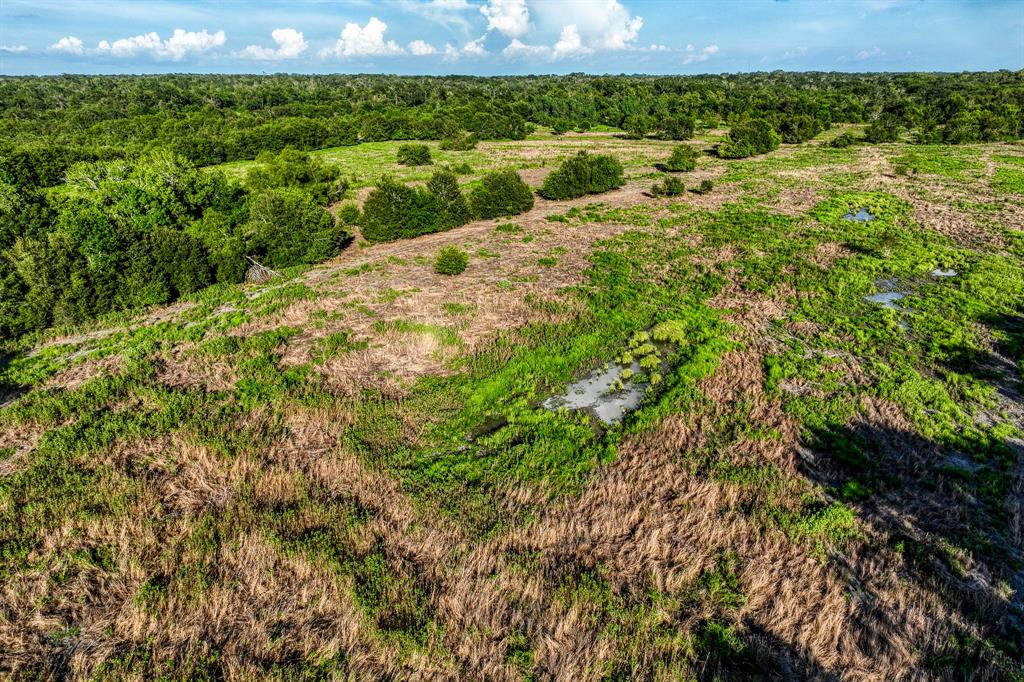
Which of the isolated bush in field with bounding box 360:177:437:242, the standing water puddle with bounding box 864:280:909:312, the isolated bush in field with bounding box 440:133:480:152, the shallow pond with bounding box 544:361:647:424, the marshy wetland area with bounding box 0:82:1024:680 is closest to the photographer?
the marshy wetland area with bounding box 0:82:1024:680

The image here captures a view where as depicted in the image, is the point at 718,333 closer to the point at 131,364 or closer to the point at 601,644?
the point at 601,644

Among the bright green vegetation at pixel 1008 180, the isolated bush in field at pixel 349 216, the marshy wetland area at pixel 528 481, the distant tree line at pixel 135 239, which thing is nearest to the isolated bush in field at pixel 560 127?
the bright green vegetation at pixel 1008 180

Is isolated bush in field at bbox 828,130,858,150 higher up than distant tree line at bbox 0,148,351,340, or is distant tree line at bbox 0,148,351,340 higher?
isolated bush in field at bbox 828,130,858,150

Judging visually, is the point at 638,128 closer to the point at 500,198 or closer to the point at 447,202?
the point at 500,198

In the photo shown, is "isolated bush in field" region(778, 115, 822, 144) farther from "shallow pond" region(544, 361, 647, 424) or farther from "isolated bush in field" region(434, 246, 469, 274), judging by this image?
"shallow pond" region(544, 361, 647, 424)

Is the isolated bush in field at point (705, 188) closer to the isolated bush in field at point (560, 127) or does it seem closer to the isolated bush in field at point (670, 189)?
the isolated bush in field at point (670, 189)

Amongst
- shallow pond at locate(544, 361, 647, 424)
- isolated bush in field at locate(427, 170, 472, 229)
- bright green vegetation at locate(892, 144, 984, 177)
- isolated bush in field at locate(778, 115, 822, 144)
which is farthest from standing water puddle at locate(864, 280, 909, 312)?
isolated bush in field at locate(778, 115, 822, 144)

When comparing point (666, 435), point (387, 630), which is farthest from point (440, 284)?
point (387, 630)
